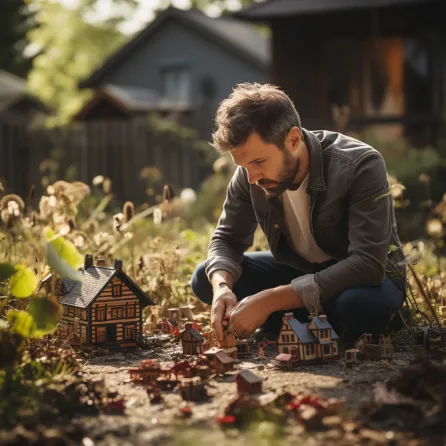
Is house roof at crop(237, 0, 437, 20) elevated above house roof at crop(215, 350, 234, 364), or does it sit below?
above

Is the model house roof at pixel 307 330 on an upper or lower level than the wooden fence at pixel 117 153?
lower

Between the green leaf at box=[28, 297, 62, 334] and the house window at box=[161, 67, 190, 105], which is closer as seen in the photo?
the green leaf at box=[28, 297, 62, 334]

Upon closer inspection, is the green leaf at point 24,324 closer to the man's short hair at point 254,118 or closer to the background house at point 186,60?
the man's short hair at point 254,118

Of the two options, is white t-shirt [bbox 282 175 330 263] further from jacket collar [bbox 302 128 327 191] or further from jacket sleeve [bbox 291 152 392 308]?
jacket sleeve [bbox 291 152 392 308]

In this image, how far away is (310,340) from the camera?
3.91 metres

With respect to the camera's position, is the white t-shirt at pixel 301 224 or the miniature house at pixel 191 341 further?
the white t-shirt at pixel 301 224

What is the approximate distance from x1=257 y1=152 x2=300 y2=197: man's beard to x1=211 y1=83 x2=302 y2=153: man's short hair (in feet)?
0.33

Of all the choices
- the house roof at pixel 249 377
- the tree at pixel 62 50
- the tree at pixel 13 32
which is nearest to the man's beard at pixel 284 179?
the house roof at pixel 249 377

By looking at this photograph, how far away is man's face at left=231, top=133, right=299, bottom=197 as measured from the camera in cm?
408

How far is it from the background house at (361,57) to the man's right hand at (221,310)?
10.8 meters

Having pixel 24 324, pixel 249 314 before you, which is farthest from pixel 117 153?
pixel 24 324

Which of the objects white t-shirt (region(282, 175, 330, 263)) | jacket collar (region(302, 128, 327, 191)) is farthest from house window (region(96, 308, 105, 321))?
jacket collar (region(302, 128, 327, 191))

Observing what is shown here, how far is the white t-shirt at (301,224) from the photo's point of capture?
4520 millimetres

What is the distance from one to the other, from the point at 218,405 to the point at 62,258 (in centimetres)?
97
